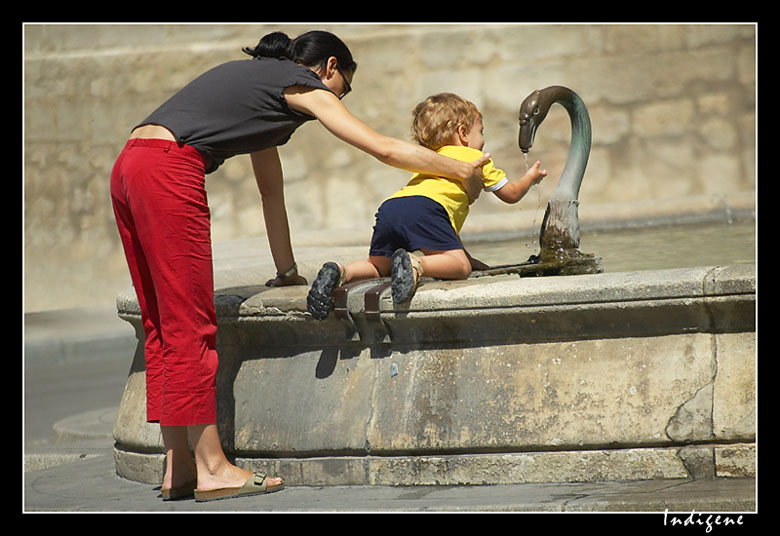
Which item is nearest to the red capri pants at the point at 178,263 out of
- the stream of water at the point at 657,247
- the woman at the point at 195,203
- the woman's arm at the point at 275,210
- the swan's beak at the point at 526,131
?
the woman at the point at 195,203

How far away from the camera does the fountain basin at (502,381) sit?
294 cm

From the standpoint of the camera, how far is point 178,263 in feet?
10.2

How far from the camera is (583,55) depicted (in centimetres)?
931

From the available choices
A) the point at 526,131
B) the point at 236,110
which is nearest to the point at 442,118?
the point at 526,131

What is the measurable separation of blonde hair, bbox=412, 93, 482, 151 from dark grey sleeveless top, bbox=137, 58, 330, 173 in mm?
738

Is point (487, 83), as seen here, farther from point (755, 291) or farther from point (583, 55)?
point (755, 291)

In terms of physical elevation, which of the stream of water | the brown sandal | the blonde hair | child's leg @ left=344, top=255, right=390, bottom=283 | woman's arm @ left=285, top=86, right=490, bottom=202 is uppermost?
the blonde hair

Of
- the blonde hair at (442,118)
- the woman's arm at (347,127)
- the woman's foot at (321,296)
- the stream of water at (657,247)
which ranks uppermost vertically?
the blonde hair at (442,118)

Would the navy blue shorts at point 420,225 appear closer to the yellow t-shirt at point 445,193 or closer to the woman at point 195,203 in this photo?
the yellow t-shirt at point 445,193

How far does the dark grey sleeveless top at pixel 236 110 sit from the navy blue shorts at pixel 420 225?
54cm

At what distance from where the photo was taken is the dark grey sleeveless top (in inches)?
126

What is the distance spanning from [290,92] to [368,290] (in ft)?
1.96

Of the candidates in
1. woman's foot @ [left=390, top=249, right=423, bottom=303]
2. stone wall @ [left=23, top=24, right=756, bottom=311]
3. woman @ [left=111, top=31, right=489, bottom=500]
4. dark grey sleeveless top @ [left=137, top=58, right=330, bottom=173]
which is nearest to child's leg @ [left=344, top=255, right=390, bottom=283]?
woman's foot @ [left=390, top=249, right=423, bottom=303]

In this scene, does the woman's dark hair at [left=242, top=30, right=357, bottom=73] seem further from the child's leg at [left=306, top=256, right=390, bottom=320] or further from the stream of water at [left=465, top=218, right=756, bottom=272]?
the stream of water at [left=465, top=218, right=756, bottom=272]
